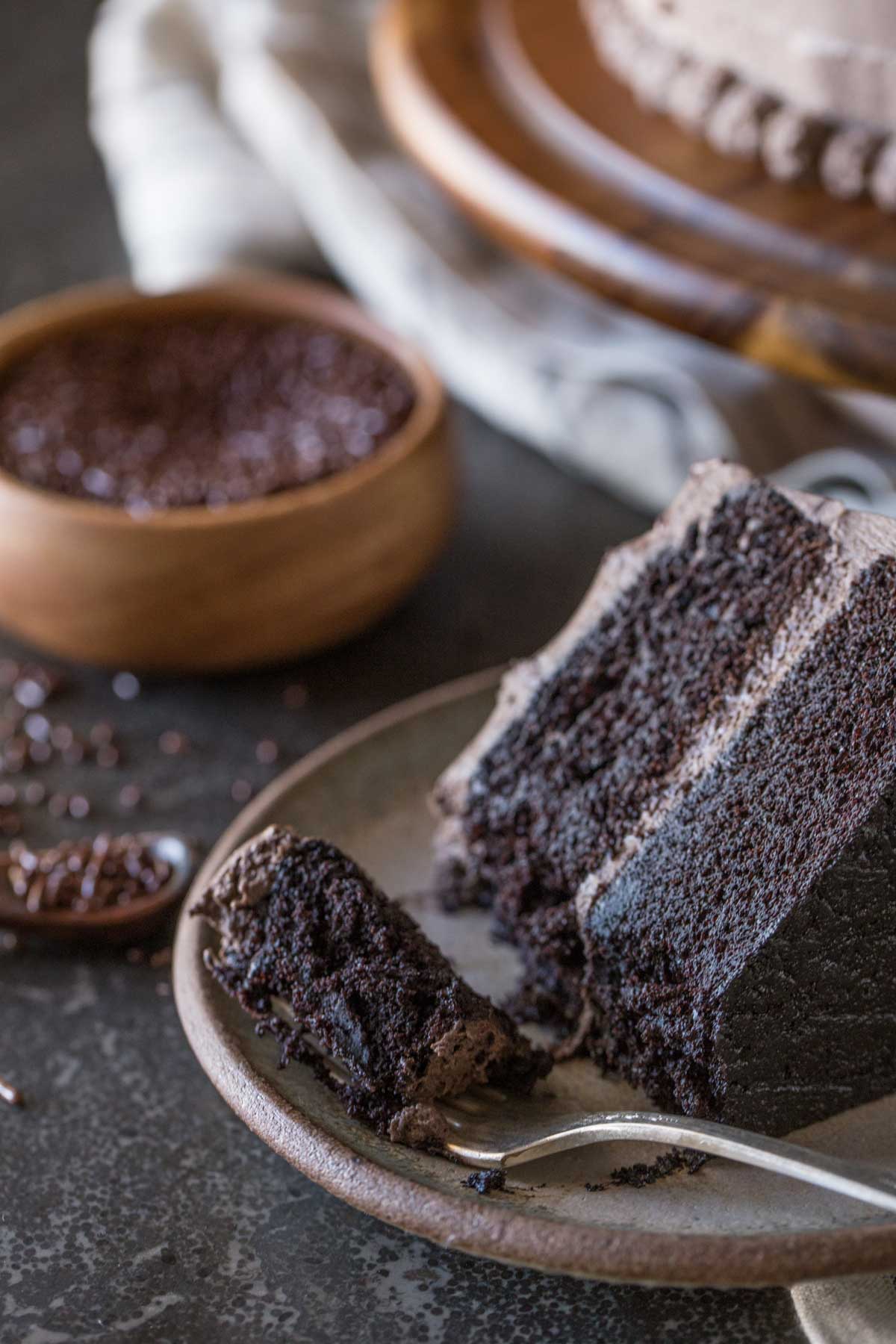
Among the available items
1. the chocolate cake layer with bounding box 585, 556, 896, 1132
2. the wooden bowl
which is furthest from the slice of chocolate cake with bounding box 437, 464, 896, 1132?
the wooden bowl

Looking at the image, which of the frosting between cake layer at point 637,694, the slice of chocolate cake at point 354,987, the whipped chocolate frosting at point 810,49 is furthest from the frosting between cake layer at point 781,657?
the whipped chocolate frosting at point 810,49

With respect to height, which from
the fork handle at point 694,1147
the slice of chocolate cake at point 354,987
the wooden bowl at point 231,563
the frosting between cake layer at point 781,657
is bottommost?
the wooden bowl at point 231,563

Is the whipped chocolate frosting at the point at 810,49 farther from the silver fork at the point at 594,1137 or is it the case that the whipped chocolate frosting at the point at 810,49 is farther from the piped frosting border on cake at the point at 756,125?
the silver fork at the point at 594,1137

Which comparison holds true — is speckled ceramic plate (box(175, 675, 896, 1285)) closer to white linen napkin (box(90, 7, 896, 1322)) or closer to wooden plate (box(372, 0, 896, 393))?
wooden plate (box(372, 0, 896, 393))

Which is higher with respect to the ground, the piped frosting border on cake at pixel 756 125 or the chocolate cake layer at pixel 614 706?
the piped frosting border on cake at pixel 756 125

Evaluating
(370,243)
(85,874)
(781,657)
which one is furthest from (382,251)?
(781,657)

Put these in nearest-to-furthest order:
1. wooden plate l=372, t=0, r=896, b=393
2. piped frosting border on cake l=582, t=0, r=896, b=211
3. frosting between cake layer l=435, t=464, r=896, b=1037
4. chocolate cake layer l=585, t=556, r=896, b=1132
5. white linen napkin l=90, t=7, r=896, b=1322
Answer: chocolate cake layer l=585, t=556, r=896, b=1132 < frosting between cake layer l=435, t=464, r=896, b=1037 < wooden plate l=372, t=0, r=896, b=393 < piped frosting border on cake l=582, t=0, r=896, b=211 < white linen napkin l=90, t=7, r=896, b=1322

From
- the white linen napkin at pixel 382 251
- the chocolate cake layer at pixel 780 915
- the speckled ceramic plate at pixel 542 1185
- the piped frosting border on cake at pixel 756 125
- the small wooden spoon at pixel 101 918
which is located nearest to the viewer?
the speckled ceramic plate at pixel 542 1185
